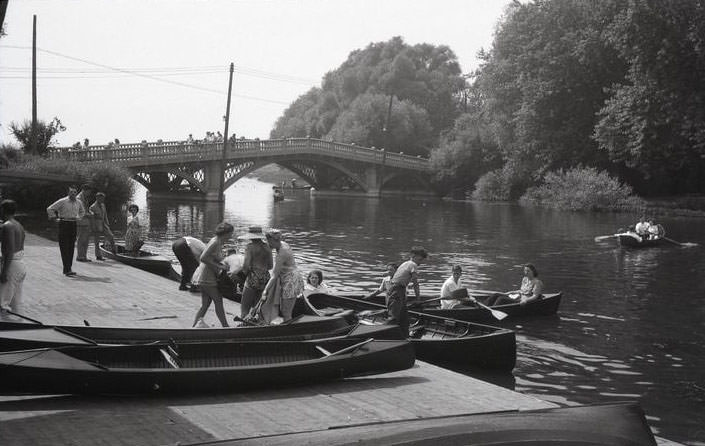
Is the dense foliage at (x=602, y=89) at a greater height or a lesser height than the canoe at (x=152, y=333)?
greater

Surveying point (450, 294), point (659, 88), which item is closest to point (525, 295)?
point (450, 294)

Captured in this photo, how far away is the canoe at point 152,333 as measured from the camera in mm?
8570

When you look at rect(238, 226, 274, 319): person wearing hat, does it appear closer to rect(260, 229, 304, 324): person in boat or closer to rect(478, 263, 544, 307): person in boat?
rect(260, 229, 304, 324): person in boat

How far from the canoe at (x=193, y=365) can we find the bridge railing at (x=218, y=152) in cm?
3930

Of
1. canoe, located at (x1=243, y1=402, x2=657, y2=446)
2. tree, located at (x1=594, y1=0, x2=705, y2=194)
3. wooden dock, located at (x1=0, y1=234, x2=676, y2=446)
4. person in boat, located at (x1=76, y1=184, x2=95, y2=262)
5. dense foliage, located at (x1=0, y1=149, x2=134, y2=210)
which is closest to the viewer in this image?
canoe, located at (x1=243, y1=402, x2=657, y2=446)

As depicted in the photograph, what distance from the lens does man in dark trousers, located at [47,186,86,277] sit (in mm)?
16734

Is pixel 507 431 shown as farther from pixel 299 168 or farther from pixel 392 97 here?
pixel 392 97

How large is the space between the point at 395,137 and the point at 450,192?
1073cm

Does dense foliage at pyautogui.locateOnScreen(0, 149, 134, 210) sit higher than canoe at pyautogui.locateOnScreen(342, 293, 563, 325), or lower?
higher

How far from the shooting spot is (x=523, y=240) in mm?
35938

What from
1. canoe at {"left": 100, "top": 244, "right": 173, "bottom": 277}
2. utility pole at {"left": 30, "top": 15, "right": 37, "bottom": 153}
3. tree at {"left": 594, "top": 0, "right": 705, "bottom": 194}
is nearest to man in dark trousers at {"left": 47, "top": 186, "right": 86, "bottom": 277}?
canoe at {"left": 100, "top": 244, "right": 173, "bottom": 277}

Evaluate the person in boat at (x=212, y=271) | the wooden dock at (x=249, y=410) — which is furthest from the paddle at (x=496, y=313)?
the person in boat at (x=212, y=271)

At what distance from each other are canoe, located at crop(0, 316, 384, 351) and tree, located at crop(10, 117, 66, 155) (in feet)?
126

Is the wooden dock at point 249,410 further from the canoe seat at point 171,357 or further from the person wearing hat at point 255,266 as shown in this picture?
the person wearing hat at point 255,266
